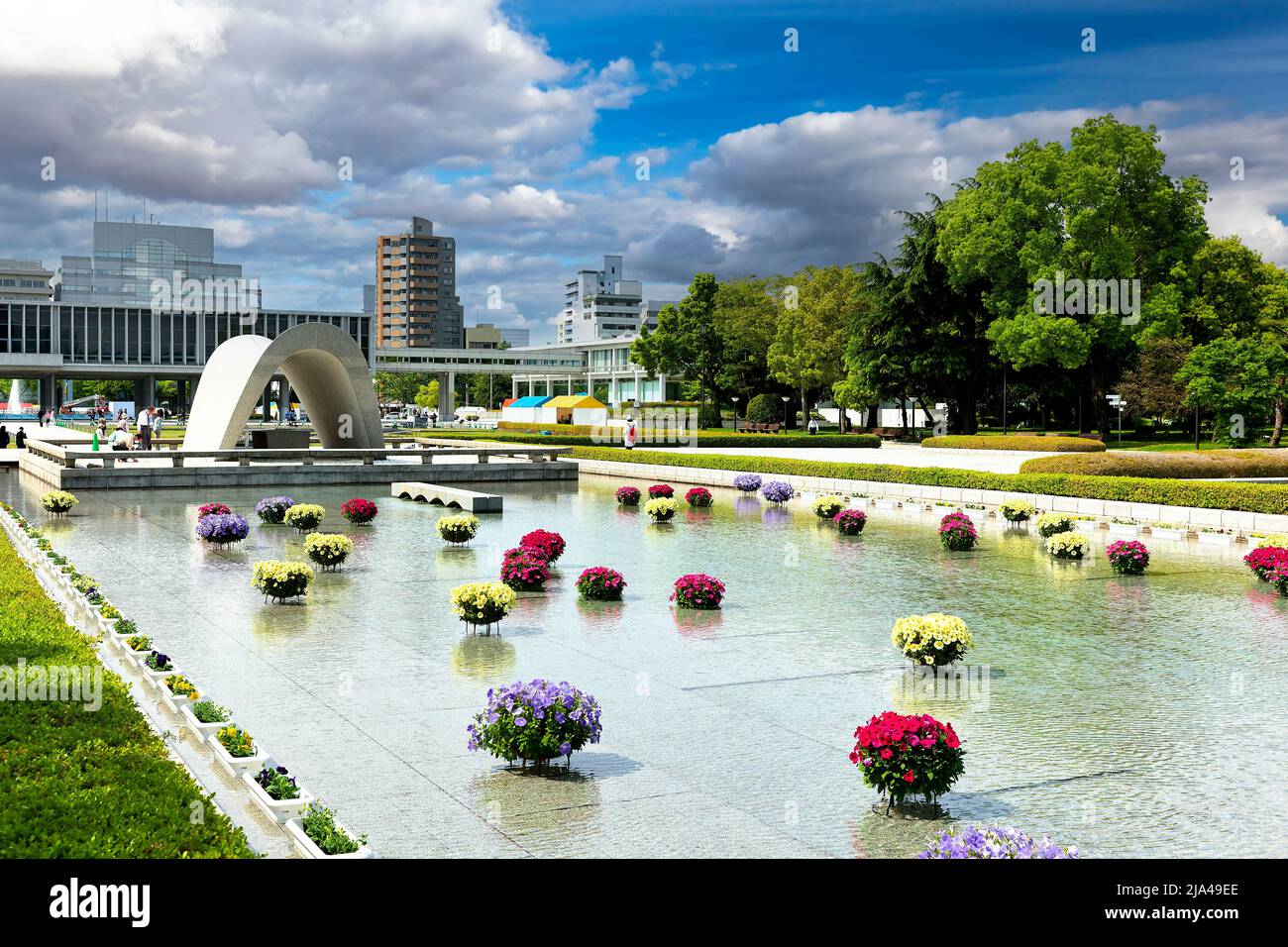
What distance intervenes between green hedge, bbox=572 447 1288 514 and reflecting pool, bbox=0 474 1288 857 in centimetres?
391

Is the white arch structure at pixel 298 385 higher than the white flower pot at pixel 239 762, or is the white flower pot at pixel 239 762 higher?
the white arch structure at pixel 298 385

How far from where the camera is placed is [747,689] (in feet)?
32.8

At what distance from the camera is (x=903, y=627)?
10875 mm

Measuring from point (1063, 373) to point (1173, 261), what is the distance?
751cm

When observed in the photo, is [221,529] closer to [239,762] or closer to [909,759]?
[239,762]

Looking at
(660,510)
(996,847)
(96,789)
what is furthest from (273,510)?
(996,847)

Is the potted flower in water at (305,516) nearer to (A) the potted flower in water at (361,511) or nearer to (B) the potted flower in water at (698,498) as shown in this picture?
(A) the potted flower in water at (361,511)

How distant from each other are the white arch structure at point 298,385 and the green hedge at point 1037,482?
31.3 feet

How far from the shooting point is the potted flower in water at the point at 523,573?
15336mm

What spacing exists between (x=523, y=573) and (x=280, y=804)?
906 centimetres

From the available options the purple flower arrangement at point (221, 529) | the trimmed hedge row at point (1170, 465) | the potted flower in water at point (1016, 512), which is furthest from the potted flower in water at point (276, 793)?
the trimmed hedge row at point (1170, 465)

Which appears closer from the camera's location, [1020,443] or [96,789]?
[96,789]

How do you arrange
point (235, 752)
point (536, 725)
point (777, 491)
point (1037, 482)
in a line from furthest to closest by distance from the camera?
point (777, 491), point (1037, 482), point (536, 725), point (235, 752)
